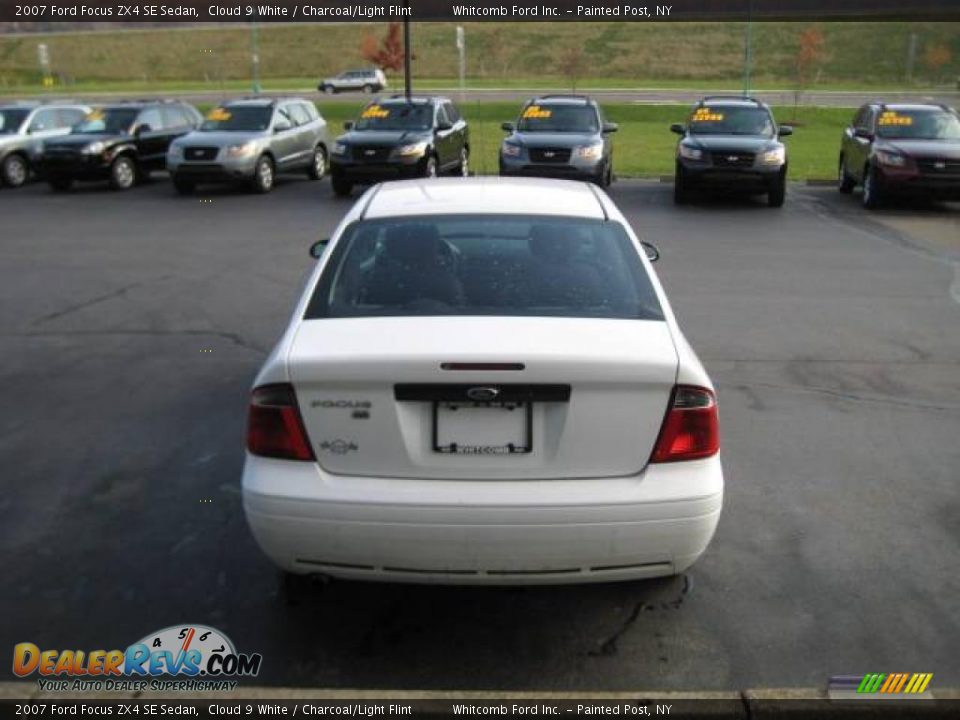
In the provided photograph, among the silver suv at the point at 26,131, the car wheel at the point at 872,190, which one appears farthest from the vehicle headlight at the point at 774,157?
the silver suv at the point at 26,131

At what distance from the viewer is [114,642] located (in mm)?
3459

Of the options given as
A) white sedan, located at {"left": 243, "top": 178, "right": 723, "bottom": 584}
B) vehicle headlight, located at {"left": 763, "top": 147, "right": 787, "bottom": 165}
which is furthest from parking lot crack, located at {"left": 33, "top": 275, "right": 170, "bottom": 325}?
vehicle headlight, located at {"left": 763, "top": 147, "right": 787, "bottom": 165}

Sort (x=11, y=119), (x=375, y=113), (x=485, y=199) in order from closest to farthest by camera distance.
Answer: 1. (x=485, y=199)
2. (x=375, y=113)
3. (x=11, y=119)

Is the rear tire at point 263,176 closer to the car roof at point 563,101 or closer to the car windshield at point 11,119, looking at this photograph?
the car roof at point 563,101

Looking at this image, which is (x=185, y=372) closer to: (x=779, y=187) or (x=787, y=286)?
(x=787, y=286)

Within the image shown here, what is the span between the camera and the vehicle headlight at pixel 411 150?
17.0 m

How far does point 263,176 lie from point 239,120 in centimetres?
155

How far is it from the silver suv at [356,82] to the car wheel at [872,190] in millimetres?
43711

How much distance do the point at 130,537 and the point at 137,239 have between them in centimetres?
956

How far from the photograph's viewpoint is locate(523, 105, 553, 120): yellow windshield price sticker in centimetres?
1794

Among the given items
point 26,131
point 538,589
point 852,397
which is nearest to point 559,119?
point 26,131

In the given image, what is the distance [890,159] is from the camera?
15.3m

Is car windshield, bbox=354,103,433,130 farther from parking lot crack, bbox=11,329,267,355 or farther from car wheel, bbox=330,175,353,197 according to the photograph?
parking lot crack, bbox=11,329,267,355
